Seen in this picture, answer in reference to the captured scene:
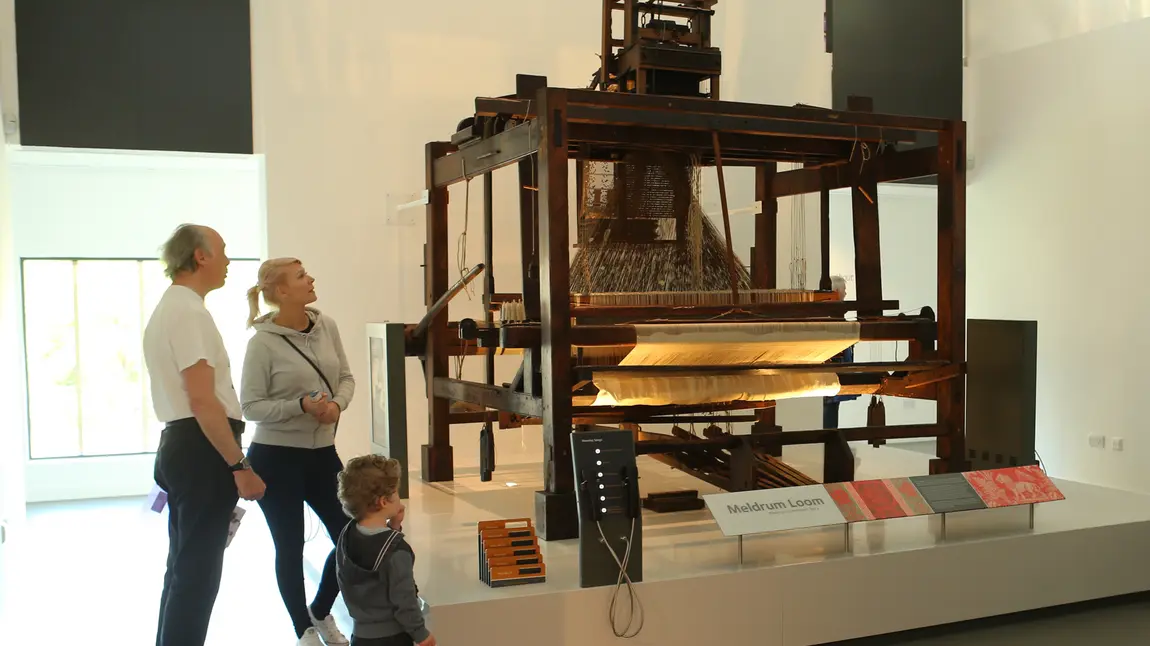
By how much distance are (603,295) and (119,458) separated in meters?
5.45

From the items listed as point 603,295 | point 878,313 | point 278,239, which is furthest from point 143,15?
point 878,313

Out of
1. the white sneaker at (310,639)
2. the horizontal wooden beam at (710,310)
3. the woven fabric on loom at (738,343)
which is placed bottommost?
the white sneaker at (310,639)

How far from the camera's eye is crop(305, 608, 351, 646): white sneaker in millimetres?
3777

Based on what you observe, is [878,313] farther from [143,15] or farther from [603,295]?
[143,15]

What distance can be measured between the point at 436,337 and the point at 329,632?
2109 millimetres

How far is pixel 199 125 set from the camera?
6539 millimetres

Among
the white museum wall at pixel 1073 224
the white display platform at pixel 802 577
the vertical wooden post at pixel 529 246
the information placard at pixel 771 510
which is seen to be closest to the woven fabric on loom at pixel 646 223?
the vertical wooden post at pixel 529 246

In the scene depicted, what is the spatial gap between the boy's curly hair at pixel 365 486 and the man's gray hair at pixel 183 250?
3.24ft

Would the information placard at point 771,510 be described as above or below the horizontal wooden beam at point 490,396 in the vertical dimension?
below

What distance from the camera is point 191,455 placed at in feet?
10.8

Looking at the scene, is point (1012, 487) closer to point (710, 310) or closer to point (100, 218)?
point (710, 310)

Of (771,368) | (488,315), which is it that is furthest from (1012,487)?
(488,315)

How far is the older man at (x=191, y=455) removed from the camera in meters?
3.28

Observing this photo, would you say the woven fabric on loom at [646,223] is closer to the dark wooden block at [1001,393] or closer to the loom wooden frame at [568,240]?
the loom wooden frame at [568,240]
